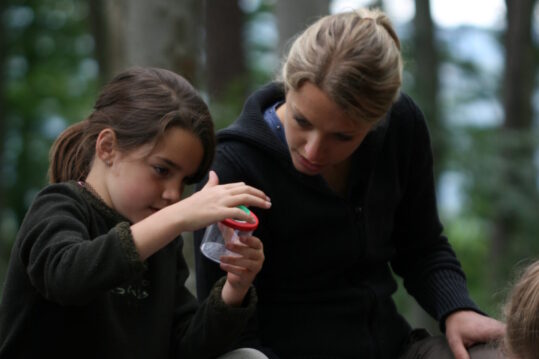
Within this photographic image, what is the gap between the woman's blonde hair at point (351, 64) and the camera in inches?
100

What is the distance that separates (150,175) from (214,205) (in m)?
0.29

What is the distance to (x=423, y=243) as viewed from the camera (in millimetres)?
3129

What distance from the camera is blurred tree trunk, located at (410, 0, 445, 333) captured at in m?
8.03

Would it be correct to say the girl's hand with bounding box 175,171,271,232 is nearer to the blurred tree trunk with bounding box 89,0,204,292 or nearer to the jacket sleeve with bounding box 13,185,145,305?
the jacket sleeve with bounding box 13,185,145,305

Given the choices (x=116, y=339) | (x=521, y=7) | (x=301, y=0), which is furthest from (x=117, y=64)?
(x=521, y=7)

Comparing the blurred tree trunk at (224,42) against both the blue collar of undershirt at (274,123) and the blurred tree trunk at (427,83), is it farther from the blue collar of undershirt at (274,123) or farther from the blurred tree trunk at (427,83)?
the blue collar of undershirt at (274,123)

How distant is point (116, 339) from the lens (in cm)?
240

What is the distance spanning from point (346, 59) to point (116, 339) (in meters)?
1.00

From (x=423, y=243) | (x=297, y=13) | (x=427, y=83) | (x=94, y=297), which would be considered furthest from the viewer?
(x=427, y=83)

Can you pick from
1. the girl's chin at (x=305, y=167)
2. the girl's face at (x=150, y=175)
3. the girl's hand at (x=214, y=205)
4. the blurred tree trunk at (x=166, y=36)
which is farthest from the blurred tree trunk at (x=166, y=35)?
the girl's hand at (x=214, y=205)

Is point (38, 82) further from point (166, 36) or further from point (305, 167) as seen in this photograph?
point (305, 167)

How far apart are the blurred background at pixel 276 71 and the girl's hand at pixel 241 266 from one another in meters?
1.33

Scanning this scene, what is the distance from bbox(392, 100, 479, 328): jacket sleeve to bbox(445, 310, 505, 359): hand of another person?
0.04m

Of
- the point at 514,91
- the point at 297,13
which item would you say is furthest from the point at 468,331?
the point at 514,91
